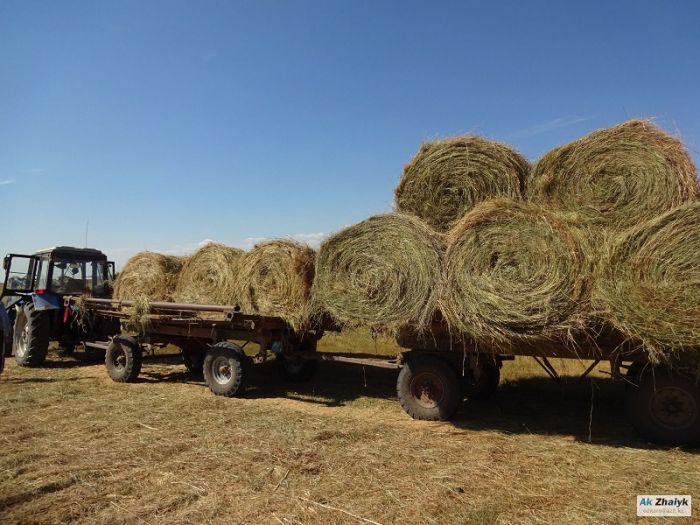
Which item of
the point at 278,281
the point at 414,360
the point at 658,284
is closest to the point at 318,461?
the point at 414,360

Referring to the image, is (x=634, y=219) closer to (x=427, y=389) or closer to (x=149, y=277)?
(x=427, y=389)

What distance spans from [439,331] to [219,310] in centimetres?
310

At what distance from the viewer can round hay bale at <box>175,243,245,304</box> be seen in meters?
8.08

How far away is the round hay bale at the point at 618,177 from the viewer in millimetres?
5324

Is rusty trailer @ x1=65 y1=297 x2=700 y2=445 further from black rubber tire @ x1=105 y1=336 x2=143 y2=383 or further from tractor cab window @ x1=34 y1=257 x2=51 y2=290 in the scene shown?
tractor cab window @ x1=34 y1=257 x2=51 y2=290

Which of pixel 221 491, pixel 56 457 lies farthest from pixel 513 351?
pixel 56 457

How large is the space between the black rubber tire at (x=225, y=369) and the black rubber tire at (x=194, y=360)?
5.18 ft

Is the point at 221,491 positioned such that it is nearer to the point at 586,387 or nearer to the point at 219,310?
the point at 219,310

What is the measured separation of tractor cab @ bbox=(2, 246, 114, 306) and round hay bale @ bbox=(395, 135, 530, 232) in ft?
22.9

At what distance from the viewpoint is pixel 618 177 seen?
558 centimetres

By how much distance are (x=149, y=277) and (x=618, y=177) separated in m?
7.66

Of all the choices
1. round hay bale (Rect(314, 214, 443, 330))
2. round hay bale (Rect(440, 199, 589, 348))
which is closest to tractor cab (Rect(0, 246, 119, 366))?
round hay bale (Rect(314, 214, 443, 330))

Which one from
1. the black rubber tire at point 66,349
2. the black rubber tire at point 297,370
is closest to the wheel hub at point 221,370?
the black rubber tire at point 297,370

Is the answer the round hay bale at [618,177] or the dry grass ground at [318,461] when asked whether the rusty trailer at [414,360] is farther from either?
the round hay bale at [618,177]
